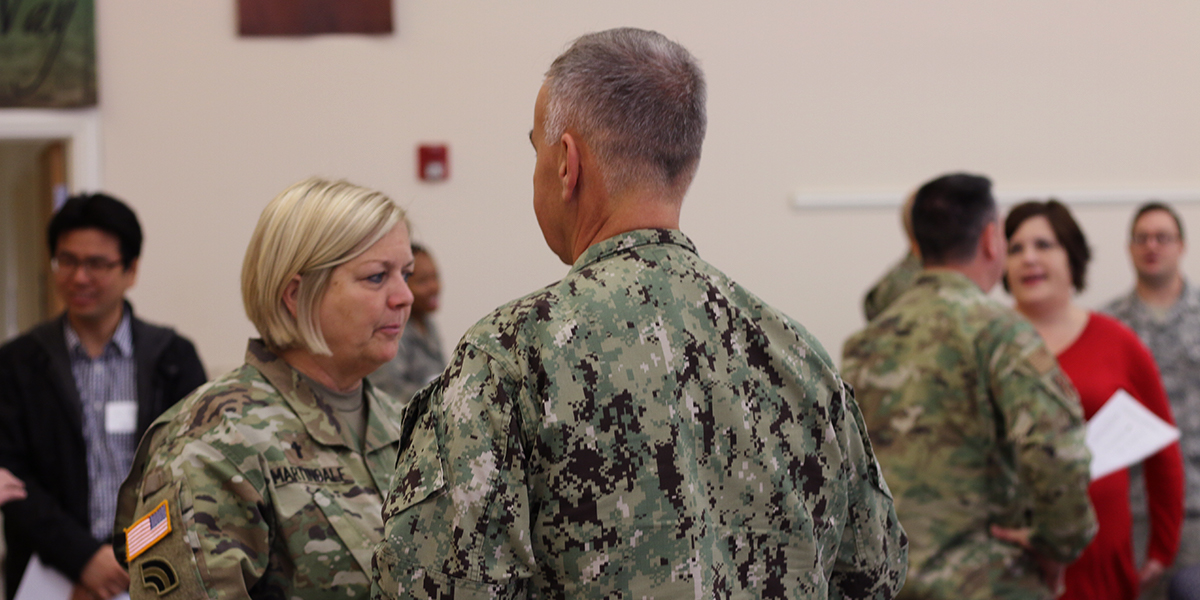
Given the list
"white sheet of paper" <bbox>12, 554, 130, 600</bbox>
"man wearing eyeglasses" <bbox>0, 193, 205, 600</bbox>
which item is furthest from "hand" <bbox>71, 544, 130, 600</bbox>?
"man wearing eyeglasses" <bbox>0, 193, 205, 600</bbox>

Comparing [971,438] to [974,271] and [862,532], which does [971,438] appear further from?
[862,532]

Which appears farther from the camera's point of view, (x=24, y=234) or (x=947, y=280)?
(x=24, y=234)

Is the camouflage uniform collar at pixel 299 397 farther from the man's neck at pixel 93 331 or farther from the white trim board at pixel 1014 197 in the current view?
the white trim board at pixel 1014 197

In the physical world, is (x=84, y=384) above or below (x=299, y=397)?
below

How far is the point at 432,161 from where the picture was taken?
409 cm

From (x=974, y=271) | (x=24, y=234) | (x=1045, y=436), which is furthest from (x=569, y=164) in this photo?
(x=24, y=234)

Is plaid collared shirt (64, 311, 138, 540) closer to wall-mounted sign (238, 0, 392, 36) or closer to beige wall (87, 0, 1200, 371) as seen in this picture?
beige wall (87, 0, 1200, 371)

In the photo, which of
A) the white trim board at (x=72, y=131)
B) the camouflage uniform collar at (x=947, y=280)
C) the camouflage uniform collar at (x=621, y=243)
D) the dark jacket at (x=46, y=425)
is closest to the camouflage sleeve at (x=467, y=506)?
the camouflage uniform collar at (x=621, y=243)

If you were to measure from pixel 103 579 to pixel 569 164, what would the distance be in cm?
170

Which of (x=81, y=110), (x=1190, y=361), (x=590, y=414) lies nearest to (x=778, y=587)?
(x=590, y=414)

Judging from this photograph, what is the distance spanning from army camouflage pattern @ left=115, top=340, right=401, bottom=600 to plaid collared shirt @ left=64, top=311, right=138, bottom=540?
1.09 metres

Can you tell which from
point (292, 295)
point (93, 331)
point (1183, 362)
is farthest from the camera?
point (1183, 362)

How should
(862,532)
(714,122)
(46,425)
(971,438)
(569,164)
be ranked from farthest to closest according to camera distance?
(714,122), (46,425), (971,438), (862,532), (569,164)

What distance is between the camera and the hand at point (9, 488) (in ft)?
7.20
